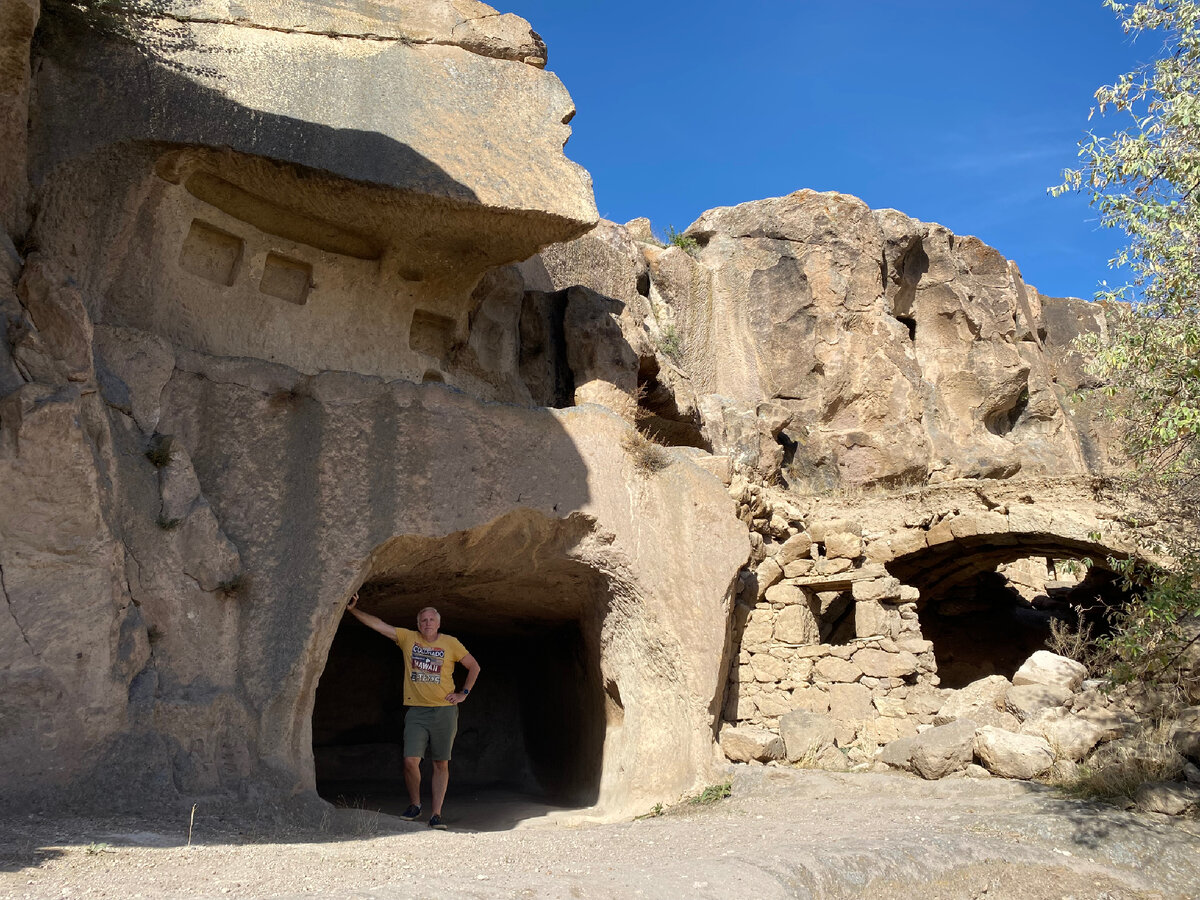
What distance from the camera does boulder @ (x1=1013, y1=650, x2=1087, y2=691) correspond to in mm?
8469

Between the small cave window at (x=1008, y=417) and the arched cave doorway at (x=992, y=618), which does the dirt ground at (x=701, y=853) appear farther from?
the small cave window at (x=1008, y=417)

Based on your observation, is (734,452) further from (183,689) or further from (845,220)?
(183,689)

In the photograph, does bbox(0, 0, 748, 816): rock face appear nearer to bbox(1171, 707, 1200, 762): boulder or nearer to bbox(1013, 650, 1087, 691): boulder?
bbox(1013, 650, 1087, 691): boulder

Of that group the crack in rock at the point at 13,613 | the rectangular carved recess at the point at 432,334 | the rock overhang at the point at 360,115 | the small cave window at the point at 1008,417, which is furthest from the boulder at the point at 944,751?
the small cave window at the point at 1008,417

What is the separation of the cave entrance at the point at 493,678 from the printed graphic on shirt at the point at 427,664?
62 centimetres

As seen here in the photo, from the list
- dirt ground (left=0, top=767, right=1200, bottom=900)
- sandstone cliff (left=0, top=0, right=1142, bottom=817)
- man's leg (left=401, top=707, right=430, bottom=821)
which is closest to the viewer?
dirt ground (left=0, top=767, right=1200, bottom=900)

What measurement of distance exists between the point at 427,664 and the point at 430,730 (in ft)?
1.38

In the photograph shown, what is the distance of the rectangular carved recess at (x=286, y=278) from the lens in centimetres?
854

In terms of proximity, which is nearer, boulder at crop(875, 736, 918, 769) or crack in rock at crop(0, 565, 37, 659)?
crack in rock at crop(0, 565, 37, 659)

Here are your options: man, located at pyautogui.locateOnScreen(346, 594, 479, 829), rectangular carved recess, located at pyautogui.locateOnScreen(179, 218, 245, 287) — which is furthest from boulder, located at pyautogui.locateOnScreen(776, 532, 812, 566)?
rectangular carved recess, located at pyautogui.locateOnScreen(179, 218, 245, 287)

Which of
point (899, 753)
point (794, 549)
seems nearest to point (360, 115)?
point (794, 549)

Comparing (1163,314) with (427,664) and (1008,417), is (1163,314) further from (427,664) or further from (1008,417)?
(1008,417)

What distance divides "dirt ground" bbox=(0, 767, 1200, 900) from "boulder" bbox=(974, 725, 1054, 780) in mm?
223

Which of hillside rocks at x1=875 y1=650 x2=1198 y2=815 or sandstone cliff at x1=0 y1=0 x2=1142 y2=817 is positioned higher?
sandstone cliff at x1=0 y1=0 x2=1142 y2=817
